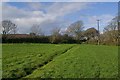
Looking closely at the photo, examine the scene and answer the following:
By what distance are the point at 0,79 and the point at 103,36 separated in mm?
81219

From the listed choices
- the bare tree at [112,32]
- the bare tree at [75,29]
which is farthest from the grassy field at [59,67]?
the bare tree at [75,29]

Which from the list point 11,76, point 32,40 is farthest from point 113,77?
point 32,40

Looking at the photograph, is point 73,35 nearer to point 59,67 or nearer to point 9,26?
point 9,26

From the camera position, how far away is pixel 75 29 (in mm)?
115562

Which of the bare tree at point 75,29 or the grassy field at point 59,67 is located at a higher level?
the bare tree at point 75,29

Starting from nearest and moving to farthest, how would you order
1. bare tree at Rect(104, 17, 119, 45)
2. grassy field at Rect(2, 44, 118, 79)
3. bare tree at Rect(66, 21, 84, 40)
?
grassy field at Rect(2, 44, 118, 79), bare tree at Rect(104, 17, 119, 45), bare tree at Rect(66, 21, 84, 40)

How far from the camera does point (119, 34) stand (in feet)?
262

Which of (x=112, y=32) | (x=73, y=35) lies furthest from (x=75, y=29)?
(x=112, y=32)

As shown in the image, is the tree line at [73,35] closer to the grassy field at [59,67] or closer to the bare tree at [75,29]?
the bare tree at [75,29]

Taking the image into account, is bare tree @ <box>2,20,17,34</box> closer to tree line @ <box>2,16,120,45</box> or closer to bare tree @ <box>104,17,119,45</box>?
tree line @ <box>2,16,120,45</box>

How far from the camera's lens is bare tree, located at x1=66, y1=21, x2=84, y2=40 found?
11288cm

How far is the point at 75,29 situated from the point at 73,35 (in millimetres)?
4723

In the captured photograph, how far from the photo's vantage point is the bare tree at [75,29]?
112875mm

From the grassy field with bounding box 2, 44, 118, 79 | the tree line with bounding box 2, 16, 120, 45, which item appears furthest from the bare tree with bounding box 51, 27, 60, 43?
the grassy field with bounding box 2, 44, 118, 79
